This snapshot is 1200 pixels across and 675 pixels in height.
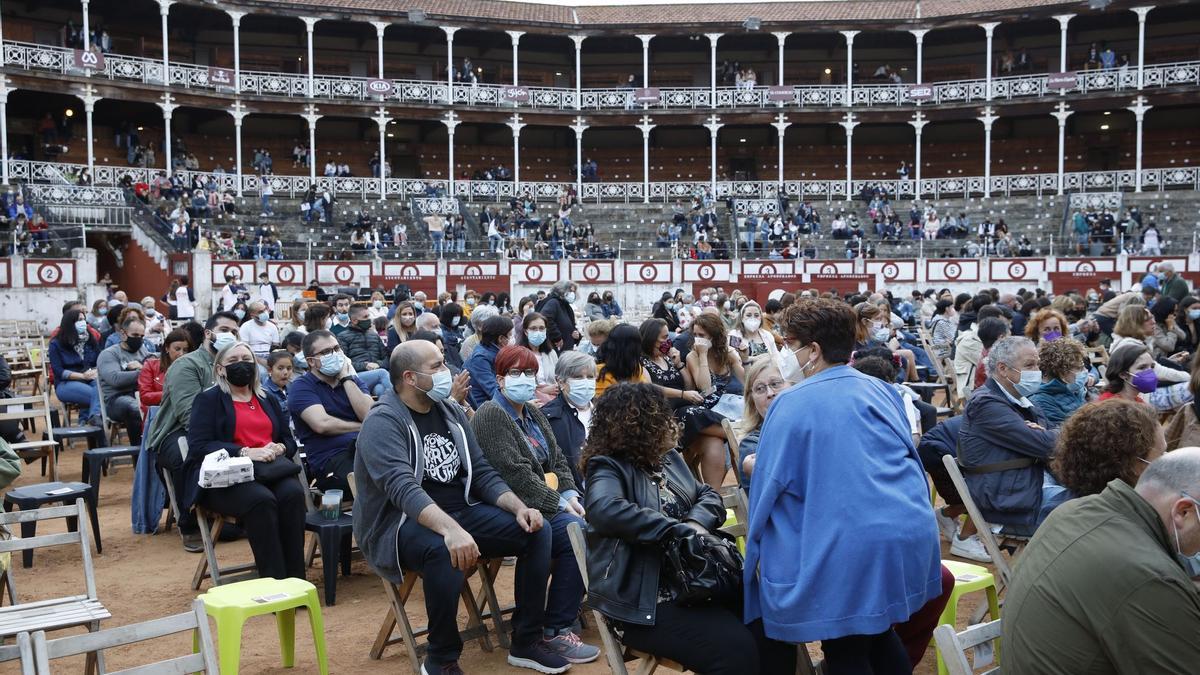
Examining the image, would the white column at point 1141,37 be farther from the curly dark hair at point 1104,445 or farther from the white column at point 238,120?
the curly dark hair at point 1104,445

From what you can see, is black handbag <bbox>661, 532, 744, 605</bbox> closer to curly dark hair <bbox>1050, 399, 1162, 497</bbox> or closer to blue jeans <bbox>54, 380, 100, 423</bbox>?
curly dark hair <bbox>1050, 399, 1162, 497</bbox>

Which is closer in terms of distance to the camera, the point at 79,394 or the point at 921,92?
the point at 79,394

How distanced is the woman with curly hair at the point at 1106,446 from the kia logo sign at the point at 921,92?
3639 cm

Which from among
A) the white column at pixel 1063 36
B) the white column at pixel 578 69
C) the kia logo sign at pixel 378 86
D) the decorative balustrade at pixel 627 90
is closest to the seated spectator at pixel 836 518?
the decorative balustrade at pixel 627 90

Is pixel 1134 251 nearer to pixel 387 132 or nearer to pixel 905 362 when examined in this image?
pixel 905 362

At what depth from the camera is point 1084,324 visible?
496 inches

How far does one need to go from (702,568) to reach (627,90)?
121ft

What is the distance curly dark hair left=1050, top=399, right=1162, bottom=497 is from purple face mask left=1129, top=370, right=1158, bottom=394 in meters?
2.51

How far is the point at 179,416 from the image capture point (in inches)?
304

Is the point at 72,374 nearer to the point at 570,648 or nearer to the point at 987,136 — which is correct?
the point at 570,648

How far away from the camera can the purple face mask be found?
253 inches

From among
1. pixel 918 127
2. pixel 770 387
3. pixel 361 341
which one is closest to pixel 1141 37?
pixel 918 127

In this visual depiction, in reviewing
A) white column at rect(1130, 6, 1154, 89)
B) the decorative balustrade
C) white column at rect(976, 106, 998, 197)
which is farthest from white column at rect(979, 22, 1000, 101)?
white column at rect(1130, 6, 1154, 89)

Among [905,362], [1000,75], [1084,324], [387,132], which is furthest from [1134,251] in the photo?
[387,132]
